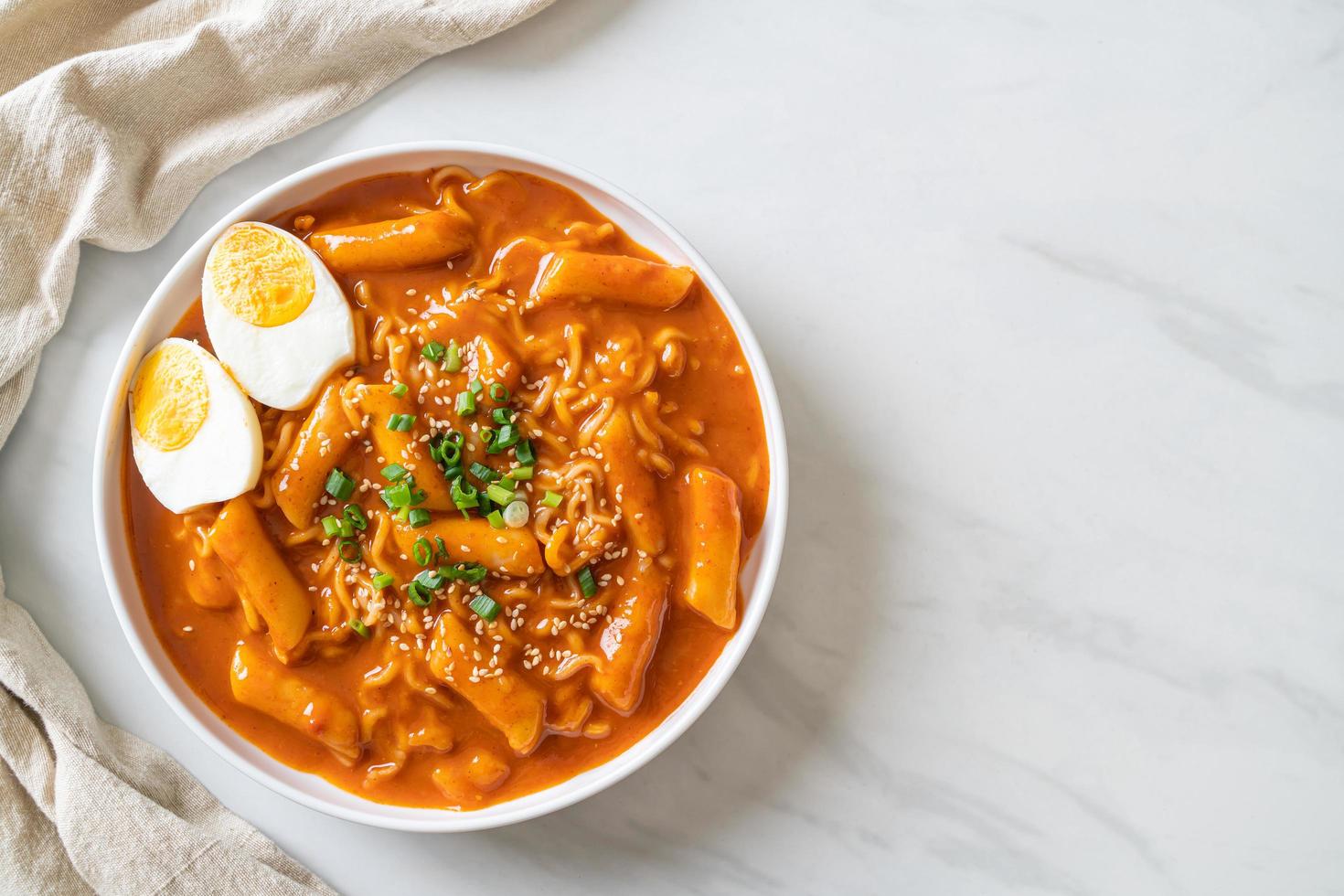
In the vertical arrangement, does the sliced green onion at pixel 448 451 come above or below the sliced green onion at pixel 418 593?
above

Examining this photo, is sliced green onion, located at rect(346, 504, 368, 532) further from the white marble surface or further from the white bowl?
the white marble surface

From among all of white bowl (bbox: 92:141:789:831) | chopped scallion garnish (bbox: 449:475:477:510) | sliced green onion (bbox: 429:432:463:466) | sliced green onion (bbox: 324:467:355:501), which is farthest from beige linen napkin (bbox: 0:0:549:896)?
chopped scallion garnish (bbox: 449:475:477:510)

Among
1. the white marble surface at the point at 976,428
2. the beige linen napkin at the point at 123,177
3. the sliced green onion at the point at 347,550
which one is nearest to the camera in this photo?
the sliced green onion at the point at 347,550

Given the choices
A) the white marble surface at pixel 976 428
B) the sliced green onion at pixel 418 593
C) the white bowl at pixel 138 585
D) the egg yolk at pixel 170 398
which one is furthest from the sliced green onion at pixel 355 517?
the white marble surface at pixel 976 428

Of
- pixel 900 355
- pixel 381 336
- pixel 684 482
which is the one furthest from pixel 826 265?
pixel 381 336

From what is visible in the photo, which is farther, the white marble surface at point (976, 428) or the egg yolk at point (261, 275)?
the white marble surface at point (976, 428)

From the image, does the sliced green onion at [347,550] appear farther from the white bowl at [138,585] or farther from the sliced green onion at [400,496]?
the white bowl at [138,585]

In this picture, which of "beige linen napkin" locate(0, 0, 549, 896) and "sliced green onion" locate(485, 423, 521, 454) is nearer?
"sliced green onion" locate(485, 423, 521, 454)

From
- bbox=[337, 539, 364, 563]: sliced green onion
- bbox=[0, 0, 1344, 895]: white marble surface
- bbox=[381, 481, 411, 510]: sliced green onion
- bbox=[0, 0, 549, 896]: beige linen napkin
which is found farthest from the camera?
bbox=[0, 0, 1344, 895]: white marble surface

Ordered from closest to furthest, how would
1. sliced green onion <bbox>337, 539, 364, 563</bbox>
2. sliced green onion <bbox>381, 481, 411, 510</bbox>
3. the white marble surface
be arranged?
1. sliced green onion <bbox>381, 481, 411, 510</bbox>
2. sliced green onion <bbox>337, 539, 364, 563</bbox>
3. the white marble surface
